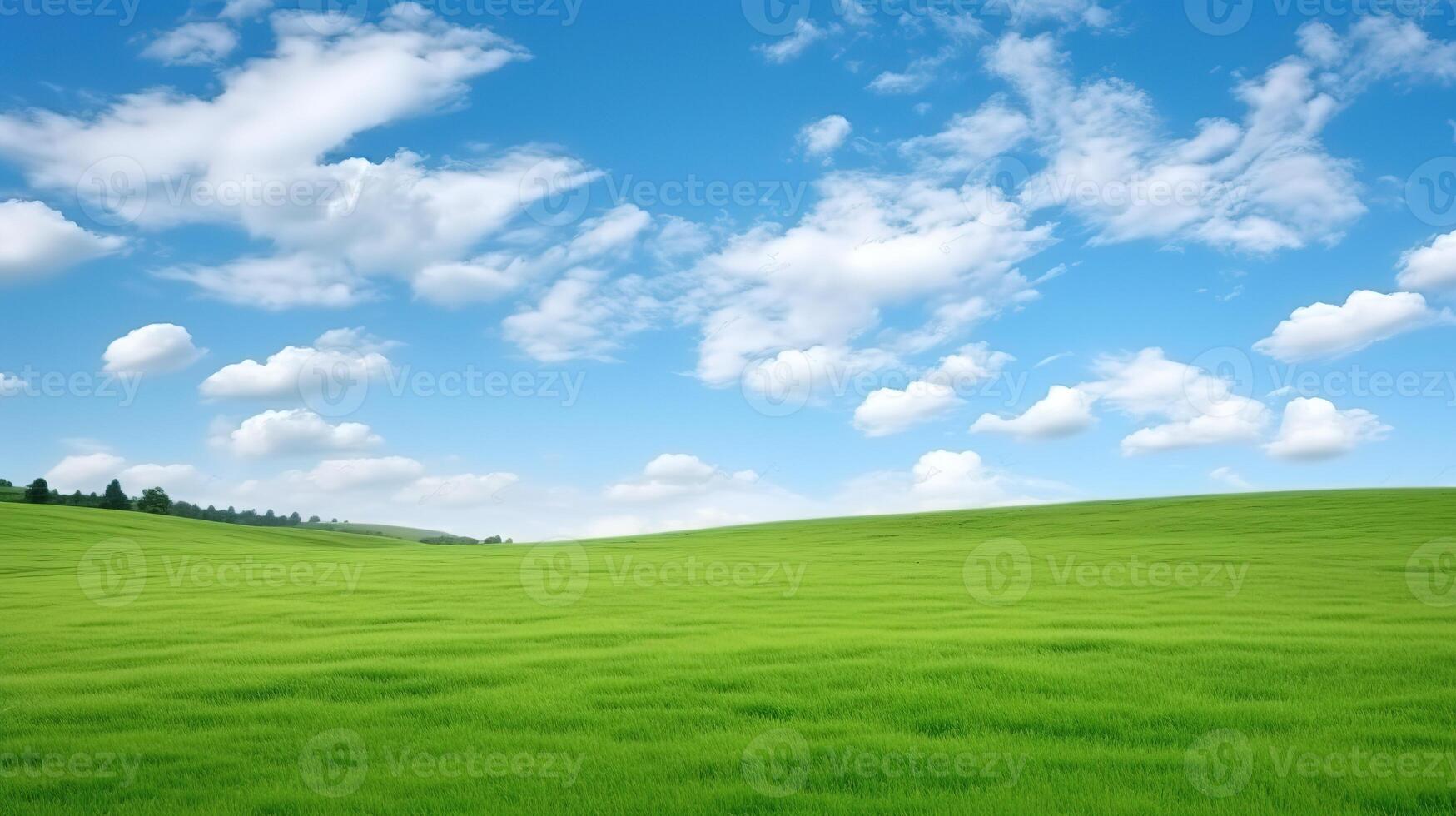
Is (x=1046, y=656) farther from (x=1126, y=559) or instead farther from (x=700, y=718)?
(x=1126, y=559)

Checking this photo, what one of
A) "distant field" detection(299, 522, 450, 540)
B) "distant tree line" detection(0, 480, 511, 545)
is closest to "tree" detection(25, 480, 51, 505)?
"distant tree line" detection(0, 480, 511, 545)

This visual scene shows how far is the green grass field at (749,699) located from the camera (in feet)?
24.6

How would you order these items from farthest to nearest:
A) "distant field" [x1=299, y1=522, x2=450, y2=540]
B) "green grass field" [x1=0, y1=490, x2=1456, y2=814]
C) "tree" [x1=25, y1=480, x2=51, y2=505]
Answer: "distant field" [x1=299, y1=522, x2=450, y2=540] → "tree" [x1=25, y1=480, x2=51, y2=505] → "green grass field" [x1=0, y1=490, x2=1456, y2=814]

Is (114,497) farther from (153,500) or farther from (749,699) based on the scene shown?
(749,699)

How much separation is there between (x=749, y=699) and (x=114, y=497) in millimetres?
110892

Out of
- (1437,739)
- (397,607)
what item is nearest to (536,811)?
(1437,739)

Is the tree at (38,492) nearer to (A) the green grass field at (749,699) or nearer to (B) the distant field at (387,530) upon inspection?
(B) the distant field at (387,530)

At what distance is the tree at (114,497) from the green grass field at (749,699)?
90.9 meters

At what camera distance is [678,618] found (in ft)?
54.6

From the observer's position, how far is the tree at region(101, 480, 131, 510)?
98.0 metres

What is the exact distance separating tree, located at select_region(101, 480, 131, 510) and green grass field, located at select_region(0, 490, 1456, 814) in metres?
90.9

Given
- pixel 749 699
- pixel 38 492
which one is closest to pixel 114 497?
pixel 38 492

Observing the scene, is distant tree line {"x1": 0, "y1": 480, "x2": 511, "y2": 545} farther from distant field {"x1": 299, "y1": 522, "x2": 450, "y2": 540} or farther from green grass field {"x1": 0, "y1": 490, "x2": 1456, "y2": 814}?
green grass field {"x1": 0, "y1": 490, "x2": 1456, "y2": 814}

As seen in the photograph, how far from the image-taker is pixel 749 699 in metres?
9.82
